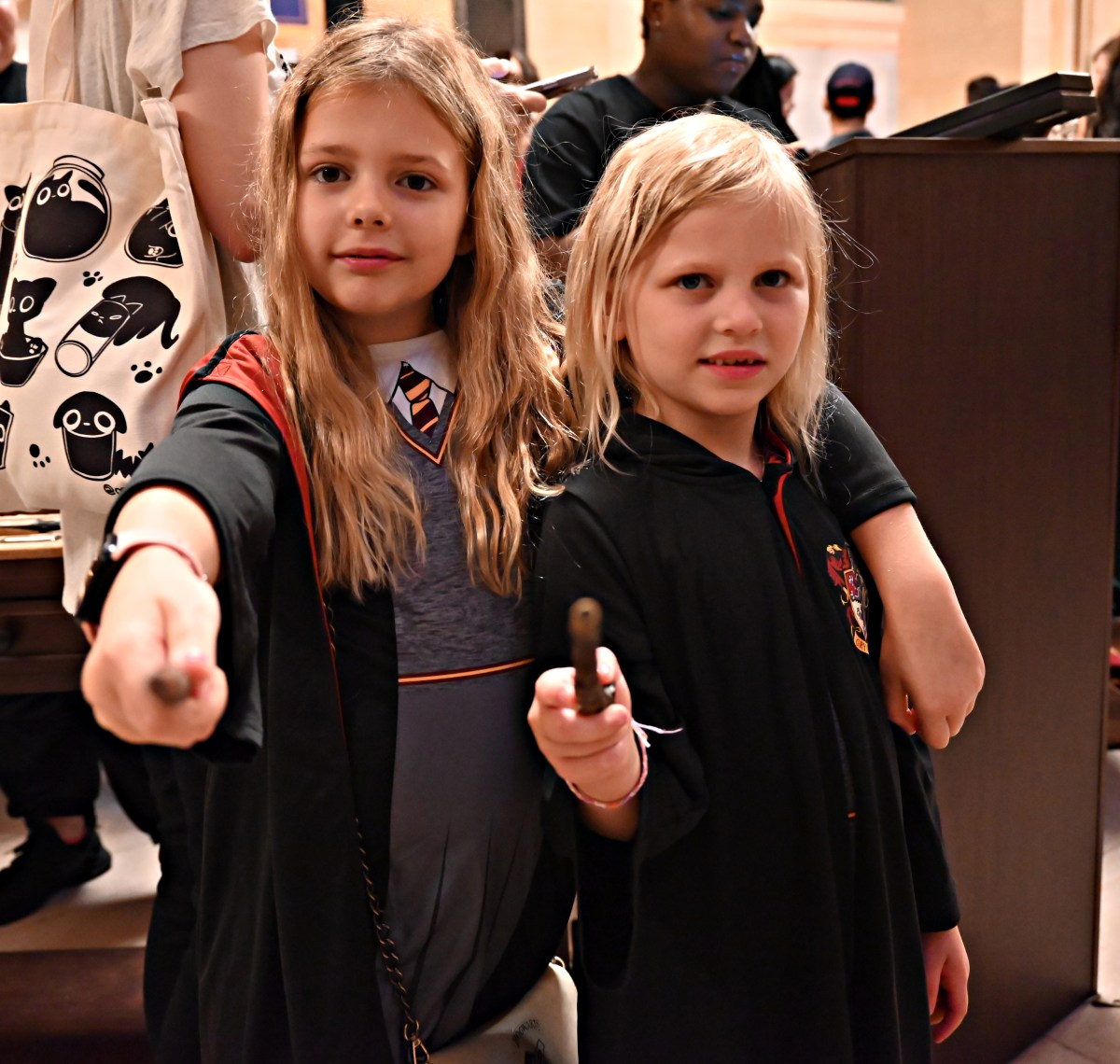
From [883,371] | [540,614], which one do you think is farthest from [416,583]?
[883,371]

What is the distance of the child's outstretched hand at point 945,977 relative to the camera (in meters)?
1.16

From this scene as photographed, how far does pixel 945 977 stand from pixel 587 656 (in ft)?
2.40

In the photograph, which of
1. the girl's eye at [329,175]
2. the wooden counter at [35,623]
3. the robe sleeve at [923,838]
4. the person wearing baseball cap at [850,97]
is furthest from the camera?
the person wearing baseball cap at [850,97]

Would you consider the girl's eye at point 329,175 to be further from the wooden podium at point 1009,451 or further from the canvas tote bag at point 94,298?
the wooden podium at point 1009,451

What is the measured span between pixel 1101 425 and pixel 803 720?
0.90m

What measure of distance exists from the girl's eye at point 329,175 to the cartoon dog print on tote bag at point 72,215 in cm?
30

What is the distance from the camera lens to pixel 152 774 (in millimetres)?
1294

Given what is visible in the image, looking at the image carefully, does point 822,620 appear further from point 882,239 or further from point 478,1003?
point 882,239

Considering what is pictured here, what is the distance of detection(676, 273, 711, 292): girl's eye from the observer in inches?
38.5

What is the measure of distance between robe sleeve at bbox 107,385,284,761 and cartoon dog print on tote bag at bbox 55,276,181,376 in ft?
1.01

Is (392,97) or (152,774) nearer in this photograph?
(392,97)

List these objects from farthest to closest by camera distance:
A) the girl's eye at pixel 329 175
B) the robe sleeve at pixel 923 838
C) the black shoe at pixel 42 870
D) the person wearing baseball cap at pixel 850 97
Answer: the person wearing baseball cap at pixel 850 97, the black shoe at pixel 42 870, the robe sleeve at pixel 923 838, the girl's eye at pixel 329 175

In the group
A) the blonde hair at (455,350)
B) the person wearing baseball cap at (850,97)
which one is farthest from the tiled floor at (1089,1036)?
the person wearing baseball cap at (850,97)

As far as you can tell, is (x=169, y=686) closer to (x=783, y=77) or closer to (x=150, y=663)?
(x=150, y=663)
